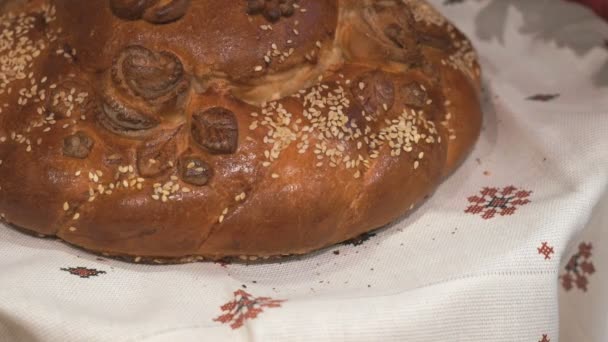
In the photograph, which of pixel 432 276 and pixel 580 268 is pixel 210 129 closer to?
pixel 432 276

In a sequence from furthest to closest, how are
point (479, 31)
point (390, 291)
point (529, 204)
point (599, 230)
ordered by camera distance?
point (479, 31) < point (599, 230) < point (529, 204) < point (390, 291)

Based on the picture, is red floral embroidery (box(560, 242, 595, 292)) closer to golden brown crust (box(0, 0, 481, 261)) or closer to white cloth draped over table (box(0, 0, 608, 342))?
white cloth draped over table (box(0, 0, 608, 342))

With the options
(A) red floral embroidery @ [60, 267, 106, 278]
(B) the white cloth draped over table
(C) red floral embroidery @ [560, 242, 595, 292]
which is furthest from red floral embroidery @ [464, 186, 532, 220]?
(A) red floral embroidery @ [60, 267, 106, 278]

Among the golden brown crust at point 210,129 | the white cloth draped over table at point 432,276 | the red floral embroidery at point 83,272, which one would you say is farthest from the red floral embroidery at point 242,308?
the red floral embroidery at point 83,272

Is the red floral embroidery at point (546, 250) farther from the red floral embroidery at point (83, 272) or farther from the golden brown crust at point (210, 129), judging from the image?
the red floral embroidery at point (83, 272)

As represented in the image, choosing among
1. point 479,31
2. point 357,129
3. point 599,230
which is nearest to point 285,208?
point 357,129

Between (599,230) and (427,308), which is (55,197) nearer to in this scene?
(427,308)

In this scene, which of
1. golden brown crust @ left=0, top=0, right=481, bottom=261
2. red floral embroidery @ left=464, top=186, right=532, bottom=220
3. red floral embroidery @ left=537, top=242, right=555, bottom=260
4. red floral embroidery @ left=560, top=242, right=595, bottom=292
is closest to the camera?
golden brown crust @ left=0, top=0, right=481, bottom=261

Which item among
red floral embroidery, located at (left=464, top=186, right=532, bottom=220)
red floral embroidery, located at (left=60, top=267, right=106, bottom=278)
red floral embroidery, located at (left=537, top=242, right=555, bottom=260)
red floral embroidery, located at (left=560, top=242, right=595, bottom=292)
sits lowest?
red floral embroidery, located at (left=60, top=267, right=106, bottom=278)
